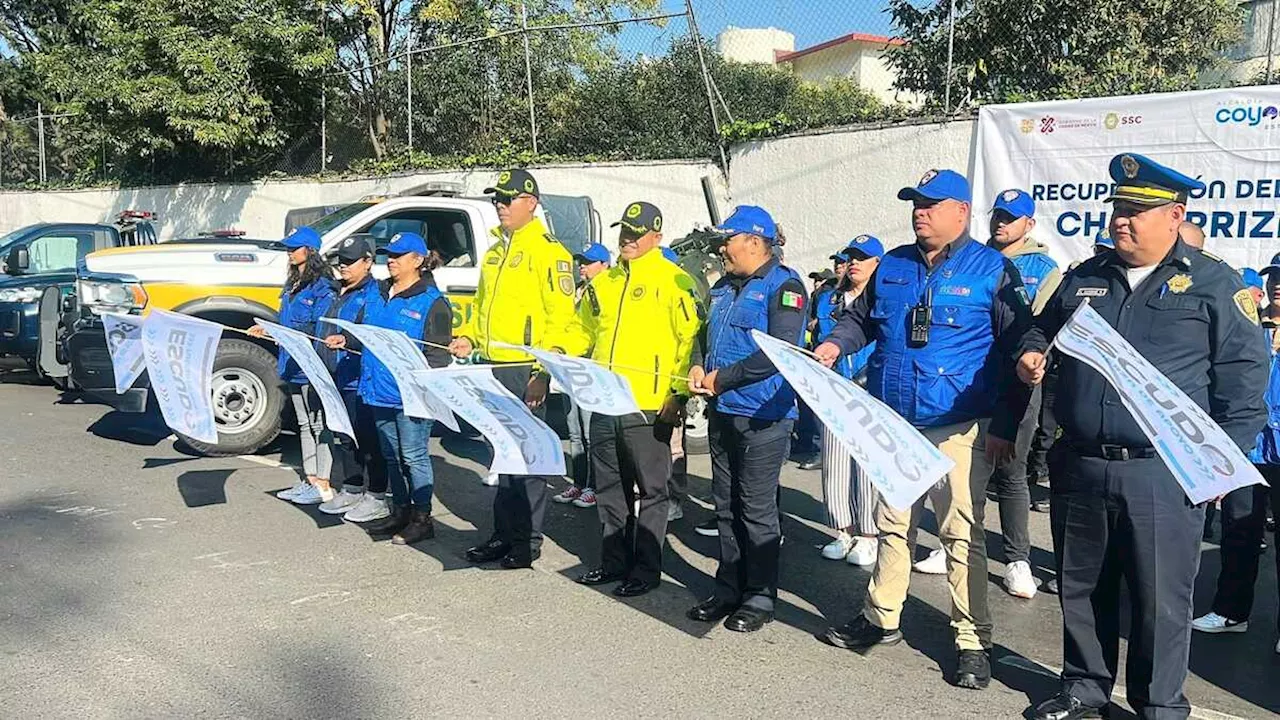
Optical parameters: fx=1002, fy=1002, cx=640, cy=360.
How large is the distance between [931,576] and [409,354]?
2979 mm

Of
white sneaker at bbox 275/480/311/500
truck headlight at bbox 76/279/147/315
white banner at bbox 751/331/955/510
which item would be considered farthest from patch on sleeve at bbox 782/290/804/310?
truck headlight at bbox 76/279/147/315

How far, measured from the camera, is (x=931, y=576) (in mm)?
5324

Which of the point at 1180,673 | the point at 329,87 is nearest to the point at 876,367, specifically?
the point at 1180,673

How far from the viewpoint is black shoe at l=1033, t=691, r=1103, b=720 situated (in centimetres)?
359

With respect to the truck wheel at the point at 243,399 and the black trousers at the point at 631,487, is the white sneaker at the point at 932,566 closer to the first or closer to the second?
the black trousers at the point at 631,487

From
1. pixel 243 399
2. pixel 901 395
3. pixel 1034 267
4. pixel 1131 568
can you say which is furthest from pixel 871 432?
pixel 243 399

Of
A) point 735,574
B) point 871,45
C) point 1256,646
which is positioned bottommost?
point 1256,646

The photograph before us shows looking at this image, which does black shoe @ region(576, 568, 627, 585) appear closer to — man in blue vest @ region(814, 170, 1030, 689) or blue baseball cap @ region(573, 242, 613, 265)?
man in blue vest @ region(814, 170, 1030, 689)

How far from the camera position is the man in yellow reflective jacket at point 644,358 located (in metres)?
4.68

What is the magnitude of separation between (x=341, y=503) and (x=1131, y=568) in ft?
15.0

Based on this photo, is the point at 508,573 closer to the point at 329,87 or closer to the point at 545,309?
the point at 545,309

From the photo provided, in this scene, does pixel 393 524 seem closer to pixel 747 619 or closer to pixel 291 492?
pixel 291 492

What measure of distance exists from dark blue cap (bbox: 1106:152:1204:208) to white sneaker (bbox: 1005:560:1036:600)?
2369mm

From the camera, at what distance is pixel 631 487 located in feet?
16.8
